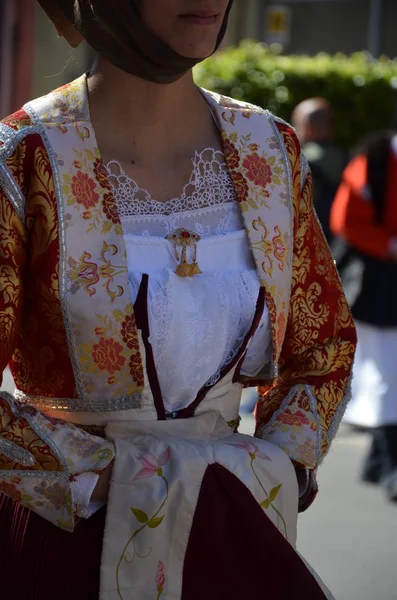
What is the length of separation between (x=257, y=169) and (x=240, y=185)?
6 centimetres

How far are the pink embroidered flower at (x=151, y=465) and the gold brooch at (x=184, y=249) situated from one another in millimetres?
333

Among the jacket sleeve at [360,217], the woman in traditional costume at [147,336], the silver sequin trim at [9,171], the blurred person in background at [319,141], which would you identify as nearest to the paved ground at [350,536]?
the jacket sleeve at [360,217]

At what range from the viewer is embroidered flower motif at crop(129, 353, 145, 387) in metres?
2.16

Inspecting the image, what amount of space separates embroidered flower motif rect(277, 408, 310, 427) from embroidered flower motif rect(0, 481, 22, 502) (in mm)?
549

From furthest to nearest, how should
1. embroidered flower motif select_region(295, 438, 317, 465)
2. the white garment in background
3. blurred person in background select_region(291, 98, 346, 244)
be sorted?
blurred person in background select_region(291, 98, 346, 244), the white garment in background, embroidered flower motif select_region(295, 438, 317, 465)

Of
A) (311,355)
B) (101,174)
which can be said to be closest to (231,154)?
(101,174)

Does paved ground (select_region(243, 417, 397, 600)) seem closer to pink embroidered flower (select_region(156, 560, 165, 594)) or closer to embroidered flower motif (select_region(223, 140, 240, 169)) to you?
embroidered flower motif (select_region(223, 140, 240, 169))

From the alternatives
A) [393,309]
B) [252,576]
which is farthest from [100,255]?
[393,309]

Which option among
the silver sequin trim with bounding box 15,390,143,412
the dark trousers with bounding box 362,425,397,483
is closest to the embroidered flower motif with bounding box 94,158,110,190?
the silver sequin trim with bounding box 15,390,143,412

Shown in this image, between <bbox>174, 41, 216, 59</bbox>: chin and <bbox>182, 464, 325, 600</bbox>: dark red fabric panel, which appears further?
<bbox>174, 41, 216, 59</bbox>: chin

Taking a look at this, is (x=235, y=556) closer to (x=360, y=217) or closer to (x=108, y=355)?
(x=108, y=355)

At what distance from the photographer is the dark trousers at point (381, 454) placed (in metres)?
6.05

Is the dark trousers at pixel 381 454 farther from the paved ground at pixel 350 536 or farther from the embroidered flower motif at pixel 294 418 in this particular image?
the embroidered flower motif at pixel 294 418

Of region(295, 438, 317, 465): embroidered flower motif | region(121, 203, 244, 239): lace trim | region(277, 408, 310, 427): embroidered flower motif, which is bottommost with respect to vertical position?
region(295, 438, 317, 465): embroidered flower motif
